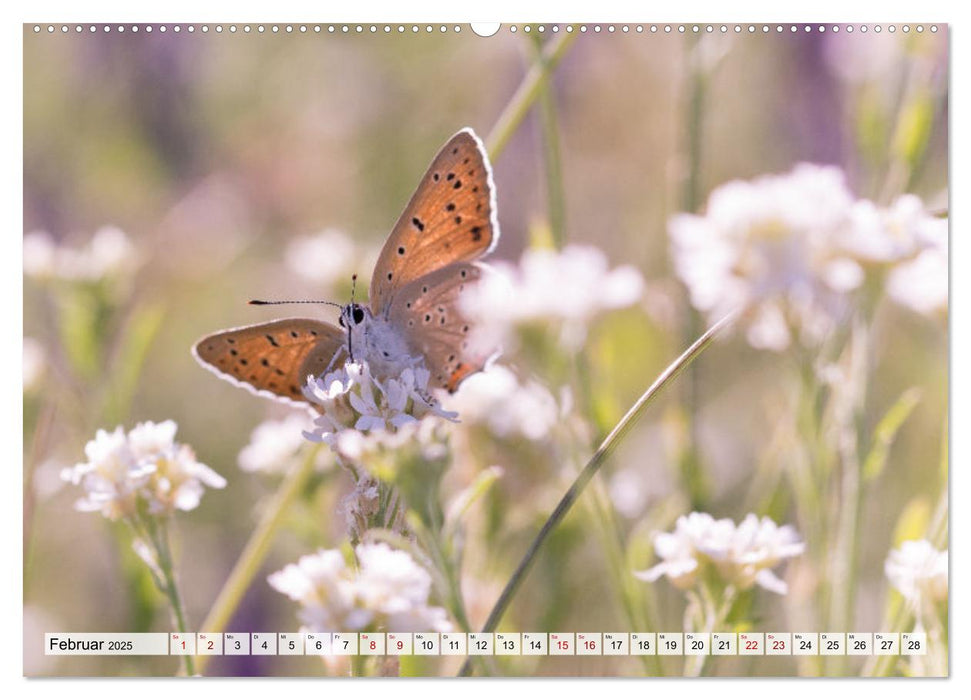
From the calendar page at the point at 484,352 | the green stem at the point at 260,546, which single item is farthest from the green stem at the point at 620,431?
the green stem at the point at 260,546

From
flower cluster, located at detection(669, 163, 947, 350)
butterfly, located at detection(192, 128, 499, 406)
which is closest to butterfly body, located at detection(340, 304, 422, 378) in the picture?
butterfly, located at detection(192, 128, 499, 406)

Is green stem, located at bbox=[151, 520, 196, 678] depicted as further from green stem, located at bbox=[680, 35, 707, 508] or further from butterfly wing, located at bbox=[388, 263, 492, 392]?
green stem, located at bbox=[680, 35, 707, 508]

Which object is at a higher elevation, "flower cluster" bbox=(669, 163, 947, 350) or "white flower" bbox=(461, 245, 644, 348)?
"white flower" bbox=(461, 245, 644, 348)

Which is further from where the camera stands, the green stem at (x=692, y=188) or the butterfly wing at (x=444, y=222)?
the green stem at (x=692, y=188)

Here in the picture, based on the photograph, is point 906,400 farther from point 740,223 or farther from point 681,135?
point 681,135

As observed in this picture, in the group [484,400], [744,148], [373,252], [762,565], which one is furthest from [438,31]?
[762,565]

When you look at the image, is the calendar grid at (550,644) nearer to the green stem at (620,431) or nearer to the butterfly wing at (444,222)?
the green stem at (620,431)

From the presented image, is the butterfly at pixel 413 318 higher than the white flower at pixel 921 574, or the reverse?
the butterfly at pixel 413 318
